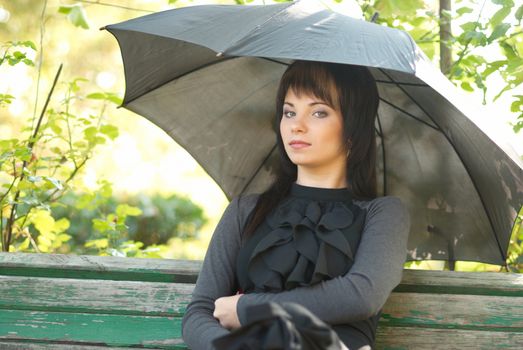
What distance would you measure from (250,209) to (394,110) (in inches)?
23.7

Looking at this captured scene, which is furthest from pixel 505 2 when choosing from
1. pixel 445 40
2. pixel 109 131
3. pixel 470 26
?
pixel 109 131

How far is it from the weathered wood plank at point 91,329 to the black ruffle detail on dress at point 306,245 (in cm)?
41

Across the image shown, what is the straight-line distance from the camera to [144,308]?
2.51 m

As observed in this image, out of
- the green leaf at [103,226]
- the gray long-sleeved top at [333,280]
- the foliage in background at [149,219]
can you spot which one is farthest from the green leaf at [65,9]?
the foliage in background at [149,219]

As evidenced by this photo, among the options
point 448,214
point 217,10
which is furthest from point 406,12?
point 217,10

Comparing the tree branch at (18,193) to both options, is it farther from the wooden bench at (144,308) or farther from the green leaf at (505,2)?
the green leaf at (505,2)

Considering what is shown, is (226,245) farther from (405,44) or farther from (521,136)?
(521,136)

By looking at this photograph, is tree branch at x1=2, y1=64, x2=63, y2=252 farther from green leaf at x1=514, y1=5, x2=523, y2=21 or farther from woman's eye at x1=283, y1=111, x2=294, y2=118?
green leaf at x1=514, y1=5, x2=523, y2=21

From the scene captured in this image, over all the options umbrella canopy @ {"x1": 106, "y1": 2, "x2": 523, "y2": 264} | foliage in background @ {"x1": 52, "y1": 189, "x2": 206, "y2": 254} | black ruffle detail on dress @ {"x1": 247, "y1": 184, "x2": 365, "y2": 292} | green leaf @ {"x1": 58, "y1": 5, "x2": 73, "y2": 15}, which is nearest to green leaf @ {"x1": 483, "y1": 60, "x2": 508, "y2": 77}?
umbrella canopy @ {"x1": 106, "y1": 2, "x2": 523, "y2": 264}

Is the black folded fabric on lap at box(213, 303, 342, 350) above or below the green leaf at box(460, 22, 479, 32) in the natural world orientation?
below

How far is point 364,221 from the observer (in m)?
2.29

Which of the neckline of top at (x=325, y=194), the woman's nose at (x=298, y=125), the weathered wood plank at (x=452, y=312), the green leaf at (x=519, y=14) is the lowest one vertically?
the weathered wood plank at (x=452, y=312)

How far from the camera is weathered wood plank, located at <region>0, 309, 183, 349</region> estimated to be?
8.09ft

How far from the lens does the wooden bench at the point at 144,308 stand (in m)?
2.48
